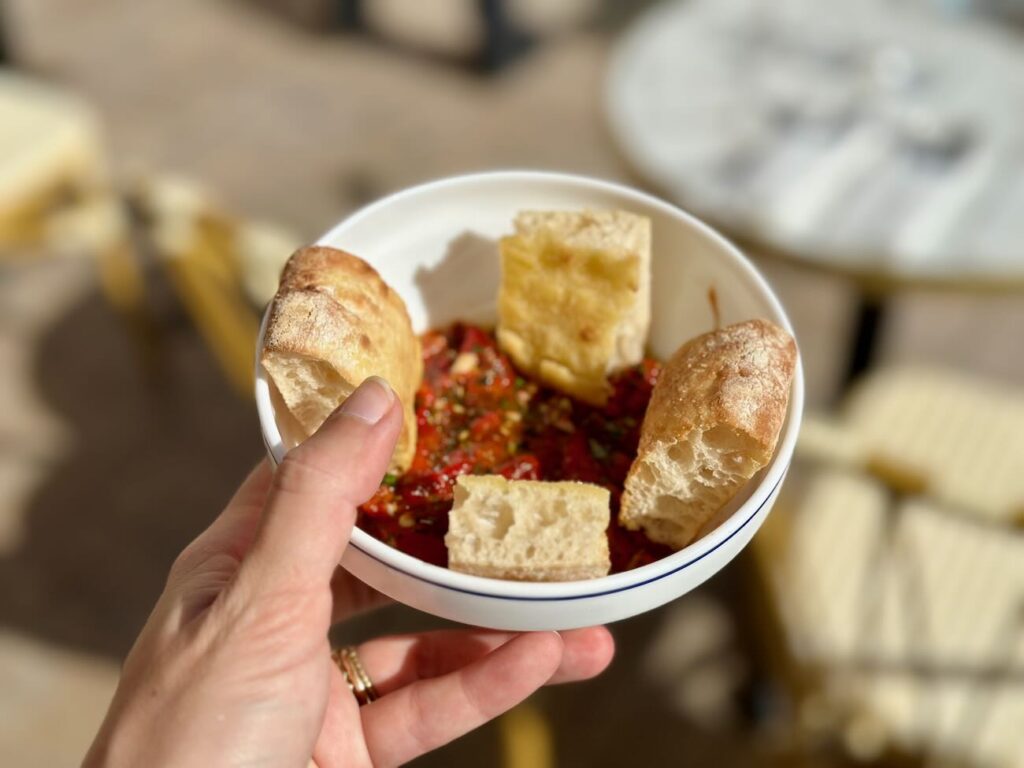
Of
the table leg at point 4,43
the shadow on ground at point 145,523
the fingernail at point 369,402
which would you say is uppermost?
the fingernail at point 369,402

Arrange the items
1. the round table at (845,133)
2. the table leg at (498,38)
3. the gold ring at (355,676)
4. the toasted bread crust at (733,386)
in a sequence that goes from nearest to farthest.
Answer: the toasted bread crust at (733,386) < the gold ring at (355,676) < the round table at (845,133) < the table leg at (498,38)

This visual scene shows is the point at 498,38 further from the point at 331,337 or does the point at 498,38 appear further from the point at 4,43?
the point at 331,337

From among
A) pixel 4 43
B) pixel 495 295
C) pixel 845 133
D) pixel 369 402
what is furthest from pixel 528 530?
pixel 4 43

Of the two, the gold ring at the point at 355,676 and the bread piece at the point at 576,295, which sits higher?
the bread piece at the point at 576,295

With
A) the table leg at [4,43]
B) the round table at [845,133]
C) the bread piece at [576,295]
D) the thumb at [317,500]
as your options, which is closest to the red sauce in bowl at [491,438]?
the bread piece at [576,295]

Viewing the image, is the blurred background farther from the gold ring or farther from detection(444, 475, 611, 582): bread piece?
detection(444, 475, 611, 582): bread piece

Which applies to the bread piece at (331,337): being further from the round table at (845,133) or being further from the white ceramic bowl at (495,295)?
the round table at (845,133)
